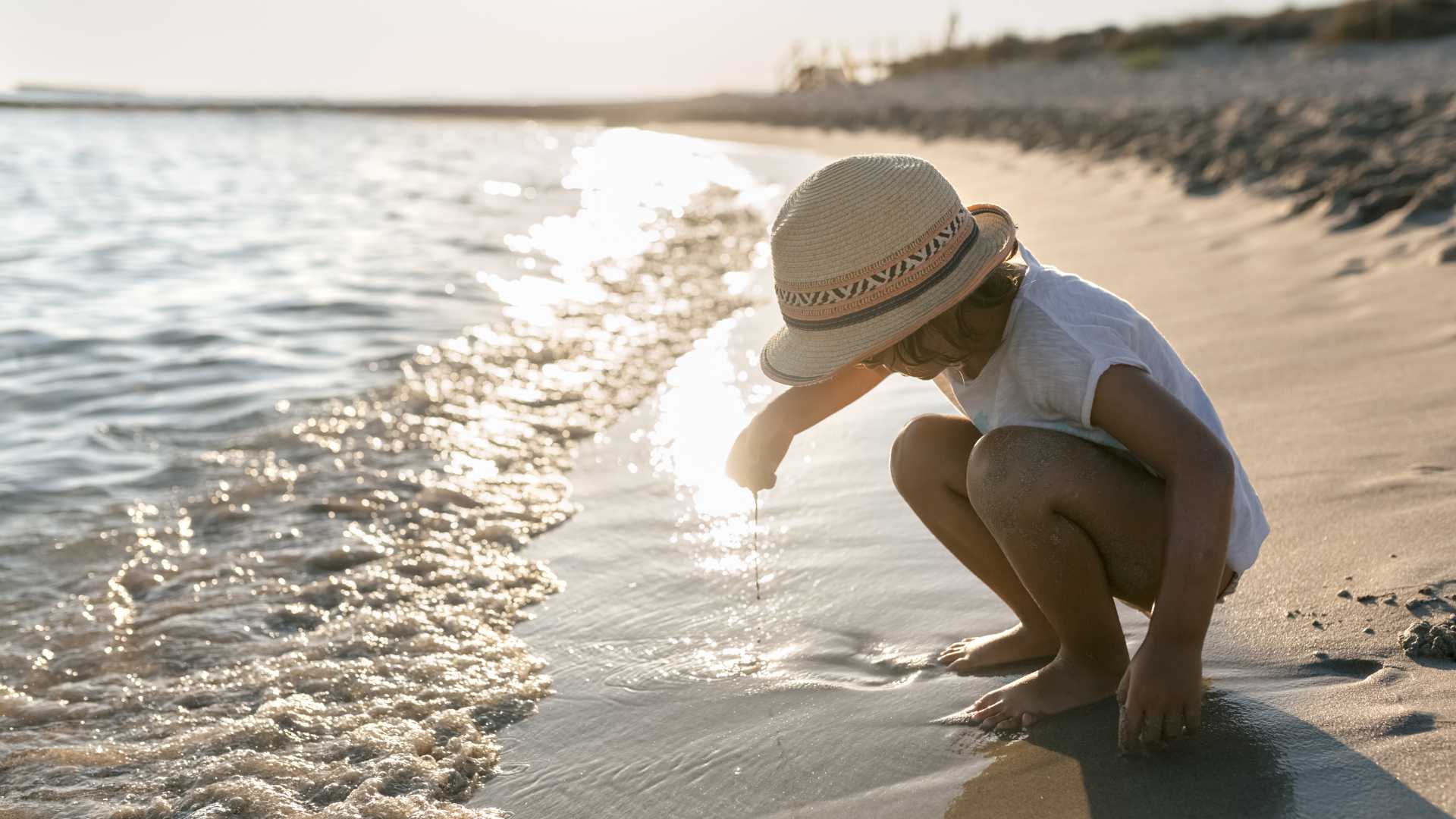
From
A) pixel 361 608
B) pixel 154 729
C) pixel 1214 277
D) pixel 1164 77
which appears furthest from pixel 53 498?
pixel 1164 77

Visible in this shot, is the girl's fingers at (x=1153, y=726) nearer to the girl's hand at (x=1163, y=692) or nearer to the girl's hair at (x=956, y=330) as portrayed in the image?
the girl's hand at (x=1163, y=692)

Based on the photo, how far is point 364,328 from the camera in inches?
255

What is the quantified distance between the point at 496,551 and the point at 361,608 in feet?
1.37

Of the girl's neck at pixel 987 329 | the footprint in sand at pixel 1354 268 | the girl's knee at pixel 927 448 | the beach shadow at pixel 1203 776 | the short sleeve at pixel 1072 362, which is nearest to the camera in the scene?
the beach shadow at pixel 1203 776

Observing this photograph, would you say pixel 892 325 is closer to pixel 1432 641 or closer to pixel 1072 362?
pixel 1072 362

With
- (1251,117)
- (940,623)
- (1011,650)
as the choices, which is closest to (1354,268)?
(940,623)

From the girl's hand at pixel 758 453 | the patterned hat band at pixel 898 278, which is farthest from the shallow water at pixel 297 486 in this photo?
the patterned hat band at pixel 898 278

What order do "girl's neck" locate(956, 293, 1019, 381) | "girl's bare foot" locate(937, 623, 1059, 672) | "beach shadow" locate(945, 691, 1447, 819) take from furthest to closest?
"girl's bare foot" locate(937, 623, 1059, 672) < "girl's neck" locate(956, 293, 1019, 381) < "beach shadow" locate(945, 691, 1447, 819)

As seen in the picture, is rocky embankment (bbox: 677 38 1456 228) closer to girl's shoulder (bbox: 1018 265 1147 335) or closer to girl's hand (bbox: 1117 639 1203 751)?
girl's shoulder (bbox: 1018 265 1147 335)

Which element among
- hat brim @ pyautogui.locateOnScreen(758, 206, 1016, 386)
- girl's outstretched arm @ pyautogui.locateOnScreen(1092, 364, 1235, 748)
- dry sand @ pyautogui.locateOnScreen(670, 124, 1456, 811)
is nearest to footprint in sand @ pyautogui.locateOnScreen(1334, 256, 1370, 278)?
dry sand @ pyautogui.locateOnScreen(670, 124, 1456, 811)

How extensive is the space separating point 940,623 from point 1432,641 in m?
0.87

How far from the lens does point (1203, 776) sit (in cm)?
174

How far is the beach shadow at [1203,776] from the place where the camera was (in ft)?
5.38

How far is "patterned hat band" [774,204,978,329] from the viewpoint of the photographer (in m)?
1.79
